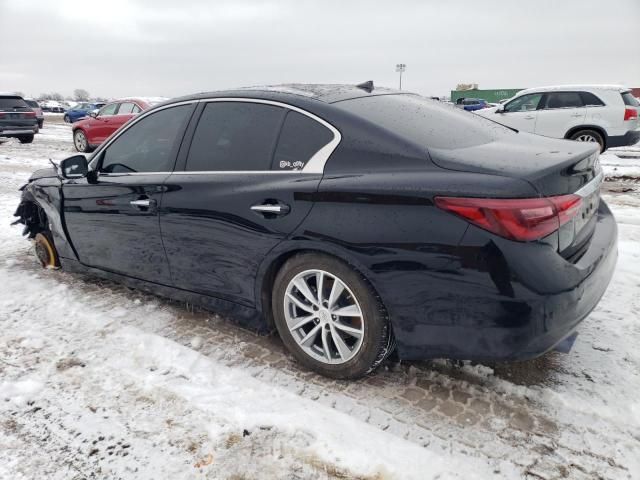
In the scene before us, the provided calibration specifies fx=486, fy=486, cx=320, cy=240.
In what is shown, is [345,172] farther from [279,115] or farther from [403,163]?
[279,115]

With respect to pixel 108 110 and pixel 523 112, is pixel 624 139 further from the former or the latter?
pixel 108 110

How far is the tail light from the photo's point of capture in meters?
2.05

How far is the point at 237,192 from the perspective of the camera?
2826 millimetres

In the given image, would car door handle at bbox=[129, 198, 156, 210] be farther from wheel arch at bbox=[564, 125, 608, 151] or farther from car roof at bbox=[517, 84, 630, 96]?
car roof at bbox=[517, 84, 630, 96]

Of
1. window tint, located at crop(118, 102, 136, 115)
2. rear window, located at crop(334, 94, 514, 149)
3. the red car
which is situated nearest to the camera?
rear window, located at crop(334, 94, 514, 149)

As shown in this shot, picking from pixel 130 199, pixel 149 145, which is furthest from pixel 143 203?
pixel 149 145

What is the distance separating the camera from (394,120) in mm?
2652


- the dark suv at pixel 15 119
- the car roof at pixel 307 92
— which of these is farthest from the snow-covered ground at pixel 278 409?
the dark suv at pixel 15 119

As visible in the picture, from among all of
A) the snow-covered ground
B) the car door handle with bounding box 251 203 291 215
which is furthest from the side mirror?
the car door handle with bounding box 251 203 291 215

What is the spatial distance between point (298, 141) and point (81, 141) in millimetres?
14143

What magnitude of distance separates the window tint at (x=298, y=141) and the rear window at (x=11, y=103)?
17.6m

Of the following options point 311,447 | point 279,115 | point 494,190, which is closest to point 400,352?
point 311,447

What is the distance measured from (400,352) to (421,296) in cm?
35

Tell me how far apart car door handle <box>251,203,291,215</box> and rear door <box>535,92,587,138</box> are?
997cm
